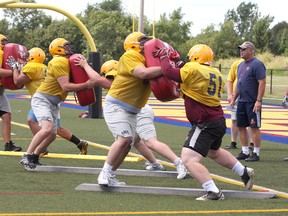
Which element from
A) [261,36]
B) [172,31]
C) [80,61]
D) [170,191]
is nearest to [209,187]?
[170,191]

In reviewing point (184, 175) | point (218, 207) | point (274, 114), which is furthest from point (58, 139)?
point (274, 114)

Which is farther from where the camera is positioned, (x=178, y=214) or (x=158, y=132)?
(x=158, y=132)

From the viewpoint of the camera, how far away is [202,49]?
9.73 m

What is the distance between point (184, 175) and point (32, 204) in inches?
114

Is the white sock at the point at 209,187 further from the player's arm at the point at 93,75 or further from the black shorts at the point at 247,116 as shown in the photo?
the black shorts at the point at 247,116

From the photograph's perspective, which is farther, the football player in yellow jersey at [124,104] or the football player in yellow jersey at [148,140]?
the football player in yellow jersey at [148,140]

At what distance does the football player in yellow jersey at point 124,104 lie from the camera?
9891 mm

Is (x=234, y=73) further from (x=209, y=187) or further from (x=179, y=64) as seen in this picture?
(x=209, y=187)

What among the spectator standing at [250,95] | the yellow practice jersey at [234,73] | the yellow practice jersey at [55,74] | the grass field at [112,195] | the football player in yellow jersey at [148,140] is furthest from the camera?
the yellow practice jersey at [234,73]

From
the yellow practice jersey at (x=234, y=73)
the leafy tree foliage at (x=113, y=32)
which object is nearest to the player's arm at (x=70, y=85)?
the yellow practice jersey at (x=234, y=73)

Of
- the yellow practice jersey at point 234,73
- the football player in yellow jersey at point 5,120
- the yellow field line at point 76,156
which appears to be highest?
the yellow practice jersey at point 234,73

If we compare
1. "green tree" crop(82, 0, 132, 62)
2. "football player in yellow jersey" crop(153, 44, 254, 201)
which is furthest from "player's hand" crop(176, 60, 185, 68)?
"green tree" crop(82, 0, 132, 62)

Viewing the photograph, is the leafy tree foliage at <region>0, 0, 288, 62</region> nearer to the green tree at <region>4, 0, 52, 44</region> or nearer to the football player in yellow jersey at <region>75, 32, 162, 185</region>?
the green tree at <region>4, 0, 52, 44</region>

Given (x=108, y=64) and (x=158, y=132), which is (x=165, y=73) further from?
(x=158, y=132)
